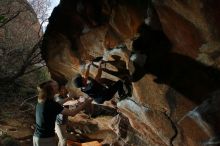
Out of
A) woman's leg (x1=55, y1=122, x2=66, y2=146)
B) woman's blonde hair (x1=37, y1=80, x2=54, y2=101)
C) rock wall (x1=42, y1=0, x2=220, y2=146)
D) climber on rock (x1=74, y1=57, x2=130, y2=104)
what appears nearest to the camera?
woman's blonde hair (x1=37, y1=80, x2=54, y2=101)

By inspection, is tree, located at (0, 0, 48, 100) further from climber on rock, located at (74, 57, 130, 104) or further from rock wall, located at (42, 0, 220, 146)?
climber on rock, located at (74, 57, 130, 104)

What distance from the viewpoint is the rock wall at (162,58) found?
5.53 metres

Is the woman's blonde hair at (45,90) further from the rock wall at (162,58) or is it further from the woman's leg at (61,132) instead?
the woman's leg at (61,132)

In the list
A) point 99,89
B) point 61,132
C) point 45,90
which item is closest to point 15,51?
point 61,132

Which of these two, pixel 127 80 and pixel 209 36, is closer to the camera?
pixel 209 36

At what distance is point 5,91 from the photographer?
1717cm

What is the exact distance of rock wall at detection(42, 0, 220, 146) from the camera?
5.53m

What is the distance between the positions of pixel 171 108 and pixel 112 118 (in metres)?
4.08

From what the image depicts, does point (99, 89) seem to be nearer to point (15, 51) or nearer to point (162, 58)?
point (162, 58)

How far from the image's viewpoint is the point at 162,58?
6285 millimetres

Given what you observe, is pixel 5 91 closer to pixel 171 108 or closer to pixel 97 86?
pixel 97 86

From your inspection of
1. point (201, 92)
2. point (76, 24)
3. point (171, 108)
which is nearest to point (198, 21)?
point (201, 92)

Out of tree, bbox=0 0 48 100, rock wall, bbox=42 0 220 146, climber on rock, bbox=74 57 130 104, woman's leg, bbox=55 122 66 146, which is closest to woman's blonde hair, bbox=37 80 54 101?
rock wall, bbox=42 0 220 146

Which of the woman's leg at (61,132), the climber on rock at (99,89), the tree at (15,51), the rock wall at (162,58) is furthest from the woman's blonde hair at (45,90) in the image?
the tree at (15,51)
